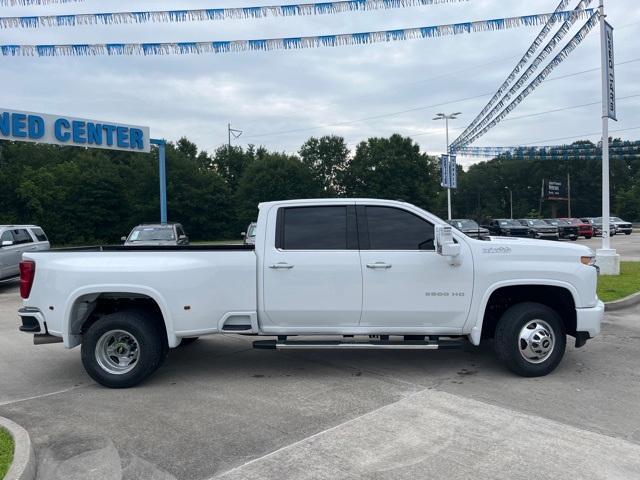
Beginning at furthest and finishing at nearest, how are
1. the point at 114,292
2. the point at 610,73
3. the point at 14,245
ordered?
the point at 14,245
the point at 610,73
the point at 114,292

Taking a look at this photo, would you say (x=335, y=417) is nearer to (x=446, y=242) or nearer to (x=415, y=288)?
(x=415, y=288)

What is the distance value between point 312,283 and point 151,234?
13024 millimetres

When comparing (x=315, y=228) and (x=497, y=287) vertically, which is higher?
(x=315, y=228)

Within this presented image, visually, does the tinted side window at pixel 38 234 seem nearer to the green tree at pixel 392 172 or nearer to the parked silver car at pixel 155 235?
the parked silver car at pixel 155 235

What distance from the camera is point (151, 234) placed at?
17.6 metres

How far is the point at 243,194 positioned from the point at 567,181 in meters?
67.9

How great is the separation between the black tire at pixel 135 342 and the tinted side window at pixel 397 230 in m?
2.56

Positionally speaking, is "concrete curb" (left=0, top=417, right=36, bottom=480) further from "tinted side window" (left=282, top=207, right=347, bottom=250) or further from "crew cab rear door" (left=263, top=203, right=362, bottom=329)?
"tinted side window" (left=282, top=207, right=347, bottom=250)

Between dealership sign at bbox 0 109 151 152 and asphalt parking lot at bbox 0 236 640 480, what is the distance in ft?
59.5

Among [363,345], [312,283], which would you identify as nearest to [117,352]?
[312,283]

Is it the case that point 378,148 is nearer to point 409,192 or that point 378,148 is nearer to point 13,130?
point 409,192

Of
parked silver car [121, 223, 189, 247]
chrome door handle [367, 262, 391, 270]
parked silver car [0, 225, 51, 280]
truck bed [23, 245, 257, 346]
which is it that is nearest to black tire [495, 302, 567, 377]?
chrome door handle [367, 262, 391, 270]

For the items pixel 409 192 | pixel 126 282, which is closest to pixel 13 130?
pixel 126 282

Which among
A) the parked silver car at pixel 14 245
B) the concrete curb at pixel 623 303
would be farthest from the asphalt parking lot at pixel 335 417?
the parked silver car at pixel 14 245
